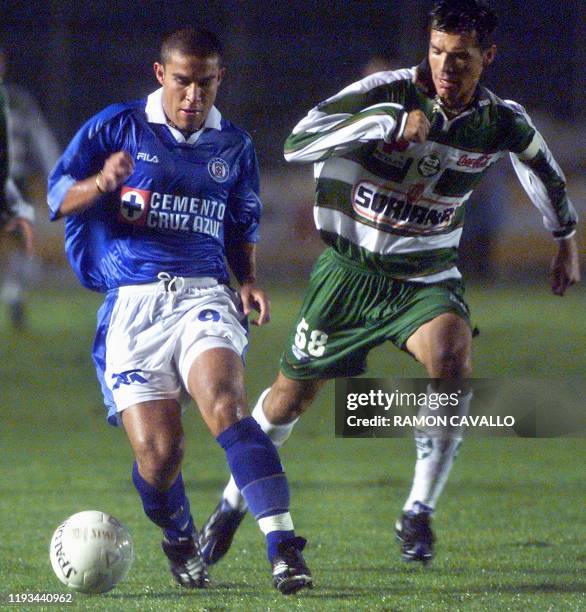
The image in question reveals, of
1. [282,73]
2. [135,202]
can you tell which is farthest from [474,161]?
[282,73]

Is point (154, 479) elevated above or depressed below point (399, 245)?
below

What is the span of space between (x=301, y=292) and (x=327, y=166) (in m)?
9.84

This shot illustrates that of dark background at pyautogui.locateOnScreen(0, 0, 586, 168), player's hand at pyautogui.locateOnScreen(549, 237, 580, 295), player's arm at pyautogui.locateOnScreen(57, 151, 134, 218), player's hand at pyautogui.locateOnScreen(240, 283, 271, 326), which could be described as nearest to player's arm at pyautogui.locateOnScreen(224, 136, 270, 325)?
player's hand at pyautogui.locateOnScreen(240, 283, 271, 326)

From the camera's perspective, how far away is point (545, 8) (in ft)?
43.1

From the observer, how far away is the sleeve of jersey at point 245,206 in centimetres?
441

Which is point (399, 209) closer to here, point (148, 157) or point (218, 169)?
point (218, 169)

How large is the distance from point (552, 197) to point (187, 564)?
5.99ft

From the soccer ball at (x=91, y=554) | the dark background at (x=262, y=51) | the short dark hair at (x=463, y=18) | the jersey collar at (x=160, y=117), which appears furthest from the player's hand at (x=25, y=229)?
the dark background at (x=262, y=51)

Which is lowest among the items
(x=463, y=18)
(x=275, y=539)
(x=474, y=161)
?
(x=275, y=539)

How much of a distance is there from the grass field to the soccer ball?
0.05 metres

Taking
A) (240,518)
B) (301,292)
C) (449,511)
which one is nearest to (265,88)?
(301,292)

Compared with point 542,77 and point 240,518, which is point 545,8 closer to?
point 542,77

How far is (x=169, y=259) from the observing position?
13.8ft

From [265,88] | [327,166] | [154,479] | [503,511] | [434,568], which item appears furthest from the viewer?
[265,88]
